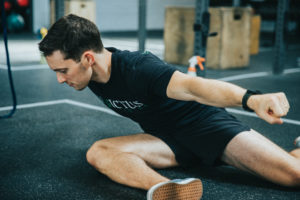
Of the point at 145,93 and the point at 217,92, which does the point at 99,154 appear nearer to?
the point at 145,93

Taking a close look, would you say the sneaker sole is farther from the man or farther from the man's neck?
the man's neck

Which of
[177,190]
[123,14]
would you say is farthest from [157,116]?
[123,14]

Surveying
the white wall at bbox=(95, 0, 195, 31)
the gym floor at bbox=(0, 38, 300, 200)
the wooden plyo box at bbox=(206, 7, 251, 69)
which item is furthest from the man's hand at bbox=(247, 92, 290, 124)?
the white wall at bbox=(95, 0, 195, 31)

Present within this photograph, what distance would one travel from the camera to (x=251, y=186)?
6.74 ft

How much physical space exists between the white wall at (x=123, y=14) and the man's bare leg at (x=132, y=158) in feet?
35.5

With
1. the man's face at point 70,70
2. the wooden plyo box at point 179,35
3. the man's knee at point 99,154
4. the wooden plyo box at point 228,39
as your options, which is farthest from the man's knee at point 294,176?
the wooden plyo box at point 179,35

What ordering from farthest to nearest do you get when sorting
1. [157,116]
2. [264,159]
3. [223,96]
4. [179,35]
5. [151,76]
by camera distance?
[179,35] < [157,116] < [264,159] < [151,76] < [223,96]

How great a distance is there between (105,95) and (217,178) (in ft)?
2.54

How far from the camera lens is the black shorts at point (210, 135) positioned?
77.4 inches

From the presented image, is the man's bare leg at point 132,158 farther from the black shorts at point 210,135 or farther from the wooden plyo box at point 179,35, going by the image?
the wooden plyo box at point 179,35

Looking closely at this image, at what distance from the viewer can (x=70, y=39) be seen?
5.52 feet

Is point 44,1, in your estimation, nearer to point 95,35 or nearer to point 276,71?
point 276,71

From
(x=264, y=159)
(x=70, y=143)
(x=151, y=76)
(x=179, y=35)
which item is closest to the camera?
(x=151, y=76)

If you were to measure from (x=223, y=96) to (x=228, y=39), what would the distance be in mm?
4737
